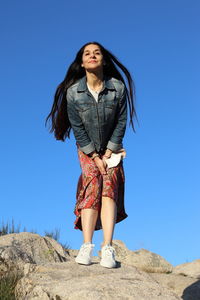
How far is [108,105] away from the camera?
640cm

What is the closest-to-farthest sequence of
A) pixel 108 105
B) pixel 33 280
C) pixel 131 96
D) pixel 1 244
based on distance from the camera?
pixel 33 280 → pixel 108 105 → pixel 131 96 → pixel 1 244

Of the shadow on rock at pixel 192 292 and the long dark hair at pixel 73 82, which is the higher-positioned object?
the long dark hair at pixel 73 82

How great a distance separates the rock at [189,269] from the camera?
1739 cm

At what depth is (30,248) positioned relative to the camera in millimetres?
10391

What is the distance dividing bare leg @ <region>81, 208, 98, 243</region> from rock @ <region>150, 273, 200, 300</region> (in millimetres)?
7466

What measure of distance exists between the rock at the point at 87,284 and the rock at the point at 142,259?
451 inches

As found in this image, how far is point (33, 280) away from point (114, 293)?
44.2 inches

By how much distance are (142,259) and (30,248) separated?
28.0 feet

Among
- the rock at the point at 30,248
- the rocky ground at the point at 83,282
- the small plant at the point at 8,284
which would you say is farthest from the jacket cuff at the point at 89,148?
the rock at the point at 30,248

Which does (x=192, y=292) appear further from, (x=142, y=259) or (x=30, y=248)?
(x=30, y=248)

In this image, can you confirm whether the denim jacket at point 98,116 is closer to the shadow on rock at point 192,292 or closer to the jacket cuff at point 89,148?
the jacket cuff at point 89,148

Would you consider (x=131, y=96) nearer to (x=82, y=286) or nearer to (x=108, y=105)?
(x=108, y=105)

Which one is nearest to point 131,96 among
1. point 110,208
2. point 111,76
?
point 111,76

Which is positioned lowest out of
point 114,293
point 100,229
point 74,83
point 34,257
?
point 114,293
